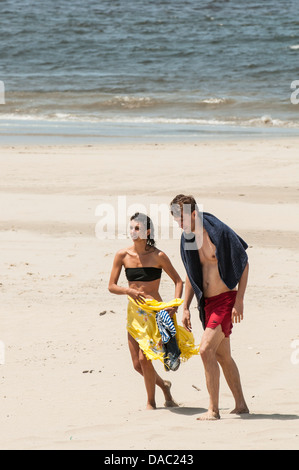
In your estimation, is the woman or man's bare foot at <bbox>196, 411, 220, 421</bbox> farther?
the woman

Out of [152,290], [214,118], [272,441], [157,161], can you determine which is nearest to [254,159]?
[157,161]

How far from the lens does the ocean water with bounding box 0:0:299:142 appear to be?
26.2 meters

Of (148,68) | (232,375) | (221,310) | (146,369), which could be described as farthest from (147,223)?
(148,68)

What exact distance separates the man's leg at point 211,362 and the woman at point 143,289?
29 cm

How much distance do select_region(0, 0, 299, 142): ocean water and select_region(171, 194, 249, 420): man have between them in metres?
16.1

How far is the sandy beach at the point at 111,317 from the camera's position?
19.1 feet

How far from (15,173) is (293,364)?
408 inches

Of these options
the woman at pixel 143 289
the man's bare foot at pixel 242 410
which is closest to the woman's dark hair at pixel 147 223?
the woman at pixel 143 289

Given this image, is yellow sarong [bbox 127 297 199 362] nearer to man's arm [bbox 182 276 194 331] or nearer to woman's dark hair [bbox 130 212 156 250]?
man's arm [bbox 182 276 194 331]

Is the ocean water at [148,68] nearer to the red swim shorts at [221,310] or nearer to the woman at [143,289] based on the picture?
the woman at [143,289]

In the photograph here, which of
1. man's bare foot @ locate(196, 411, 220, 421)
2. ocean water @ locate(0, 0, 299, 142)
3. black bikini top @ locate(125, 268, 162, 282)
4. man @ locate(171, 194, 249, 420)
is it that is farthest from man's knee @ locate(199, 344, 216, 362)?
ocean water @ locate(0, 0, 299, 142)

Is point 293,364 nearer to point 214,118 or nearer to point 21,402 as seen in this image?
point 21,402

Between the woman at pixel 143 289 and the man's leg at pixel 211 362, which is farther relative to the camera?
the woman at pixel 143 289
